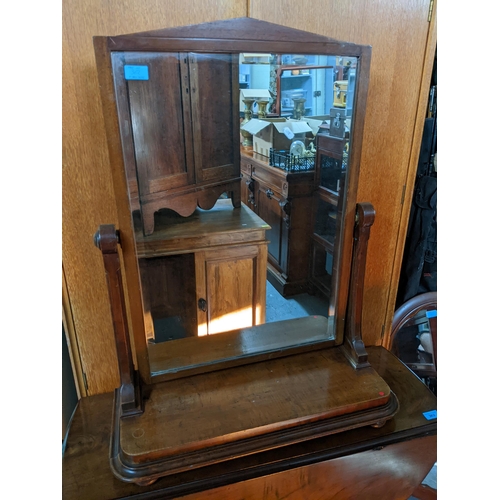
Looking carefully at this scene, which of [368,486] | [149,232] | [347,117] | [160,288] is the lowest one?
[368,486]

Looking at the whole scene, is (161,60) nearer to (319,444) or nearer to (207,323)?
(207,323)

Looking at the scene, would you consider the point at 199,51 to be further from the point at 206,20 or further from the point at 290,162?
the point at 290,162

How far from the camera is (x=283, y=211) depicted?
0.90 meters

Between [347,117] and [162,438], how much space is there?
0.70 meters

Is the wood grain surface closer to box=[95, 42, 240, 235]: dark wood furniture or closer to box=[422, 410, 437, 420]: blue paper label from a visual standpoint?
box=[95, 42, 240, 235]: dark wood furniture

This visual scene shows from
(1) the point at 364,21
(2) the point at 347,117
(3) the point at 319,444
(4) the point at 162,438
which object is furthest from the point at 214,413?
(1) the point at 364,21

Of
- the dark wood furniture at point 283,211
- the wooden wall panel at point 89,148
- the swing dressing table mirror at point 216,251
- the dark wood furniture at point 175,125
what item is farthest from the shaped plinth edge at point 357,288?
the wooden wall panel at point 89,148

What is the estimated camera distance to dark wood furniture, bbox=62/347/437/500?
76 cm

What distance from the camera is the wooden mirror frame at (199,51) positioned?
649mm

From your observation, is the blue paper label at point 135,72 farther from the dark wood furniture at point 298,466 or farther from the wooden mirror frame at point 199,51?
the dark wood furniture at point 298,466

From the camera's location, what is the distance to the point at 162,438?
29.6 inches

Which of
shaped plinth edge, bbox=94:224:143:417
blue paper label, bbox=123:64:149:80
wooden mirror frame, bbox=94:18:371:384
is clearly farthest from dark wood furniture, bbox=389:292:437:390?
blue paper label, bbox=123:64:149:80

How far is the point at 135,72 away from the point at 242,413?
650 mm

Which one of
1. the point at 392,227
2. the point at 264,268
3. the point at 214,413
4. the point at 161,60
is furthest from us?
the point at 392,227
